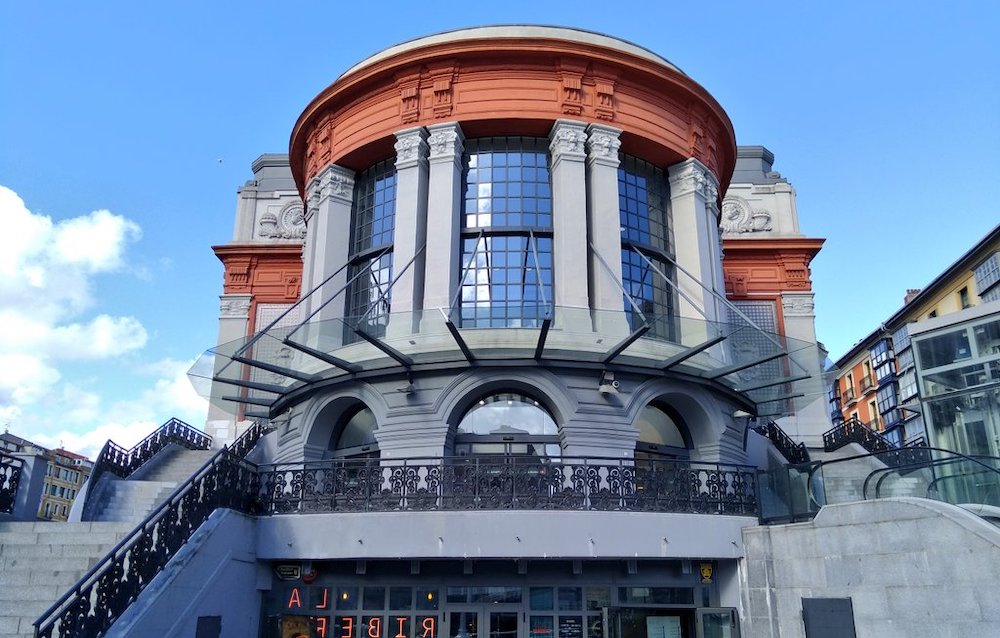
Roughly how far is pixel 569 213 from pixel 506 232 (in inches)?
59.4

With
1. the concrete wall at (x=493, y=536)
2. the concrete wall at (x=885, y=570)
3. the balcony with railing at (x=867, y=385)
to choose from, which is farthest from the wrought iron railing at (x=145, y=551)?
the balcony with railing at (x=867, y=385)

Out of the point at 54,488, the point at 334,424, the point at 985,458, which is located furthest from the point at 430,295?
the point at 54,488

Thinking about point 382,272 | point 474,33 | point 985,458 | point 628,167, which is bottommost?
point 985,458

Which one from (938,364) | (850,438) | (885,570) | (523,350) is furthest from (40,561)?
(850,438)

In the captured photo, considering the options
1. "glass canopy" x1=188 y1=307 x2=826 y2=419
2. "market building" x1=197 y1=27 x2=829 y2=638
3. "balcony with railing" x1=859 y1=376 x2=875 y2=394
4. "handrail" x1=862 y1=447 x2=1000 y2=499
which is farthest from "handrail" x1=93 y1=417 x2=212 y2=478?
"balcony with railing" x1=859 y1=376 x2=875 y2=394

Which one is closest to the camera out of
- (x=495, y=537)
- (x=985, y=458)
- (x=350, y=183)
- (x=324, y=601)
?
(x=985, y=458)

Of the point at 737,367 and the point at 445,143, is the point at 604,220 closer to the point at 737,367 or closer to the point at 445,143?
the point at 445,143

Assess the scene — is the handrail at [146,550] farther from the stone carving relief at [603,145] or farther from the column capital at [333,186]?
the stone carving relief at [603,145]

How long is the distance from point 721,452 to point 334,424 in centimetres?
838

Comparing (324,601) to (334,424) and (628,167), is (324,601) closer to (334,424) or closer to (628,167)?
(334,424)

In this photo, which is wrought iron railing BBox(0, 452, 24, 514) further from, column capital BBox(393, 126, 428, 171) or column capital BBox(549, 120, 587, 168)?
column capital BBox(549, 120, 587, 168)

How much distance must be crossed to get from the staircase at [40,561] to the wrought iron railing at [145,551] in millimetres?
614

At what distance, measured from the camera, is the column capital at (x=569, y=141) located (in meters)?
17.7

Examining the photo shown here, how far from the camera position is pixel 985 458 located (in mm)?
11164
